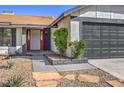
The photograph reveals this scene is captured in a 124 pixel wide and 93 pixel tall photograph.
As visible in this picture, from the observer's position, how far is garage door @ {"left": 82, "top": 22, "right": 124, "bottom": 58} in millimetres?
11859

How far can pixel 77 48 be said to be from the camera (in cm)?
1055

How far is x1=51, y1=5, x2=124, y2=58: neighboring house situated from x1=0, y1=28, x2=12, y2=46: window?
545cm

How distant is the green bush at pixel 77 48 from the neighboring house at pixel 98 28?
729 millimetres

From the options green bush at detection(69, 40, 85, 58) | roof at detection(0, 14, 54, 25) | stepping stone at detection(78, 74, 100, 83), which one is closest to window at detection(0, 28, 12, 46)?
roof at detection(0, 14, 54, 25)

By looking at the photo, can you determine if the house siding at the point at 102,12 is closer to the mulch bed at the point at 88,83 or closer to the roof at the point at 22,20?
the mulch bed at the point at 88,83

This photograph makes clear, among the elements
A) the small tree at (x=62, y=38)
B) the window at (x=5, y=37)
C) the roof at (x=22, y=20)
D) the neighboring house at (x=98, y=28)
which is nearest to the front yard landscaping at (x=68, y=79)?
the small tree at (x=62, y=38)

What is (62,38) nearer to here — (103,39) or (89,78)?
(103,39)

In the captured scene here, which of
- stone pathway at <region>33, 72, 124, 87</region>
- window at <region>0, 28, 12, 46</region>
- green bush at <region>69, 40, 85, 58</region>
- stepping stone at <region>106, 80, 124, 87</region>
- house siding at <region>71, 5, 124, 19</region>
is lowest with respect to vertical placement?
stepping stone at <region>106, 80, 124, 87</region>

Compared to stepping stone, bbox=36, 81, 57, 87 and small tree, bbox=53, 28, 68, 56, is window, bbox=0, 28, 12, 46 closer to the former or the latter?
small tree, bbox=53, 28, 68, 56

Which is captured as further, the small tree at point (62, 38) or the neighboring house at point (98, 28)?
the small tree at point (62, 38)

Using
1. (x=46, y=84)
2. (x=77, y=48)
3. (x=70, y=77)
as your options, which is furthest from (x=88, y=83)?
(x=77, y=48)

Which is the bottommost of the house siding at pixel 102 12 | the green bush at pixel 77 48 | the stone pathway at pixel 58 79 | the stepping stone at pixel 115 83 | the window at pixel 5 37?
the stepping stone at pixel 115 83

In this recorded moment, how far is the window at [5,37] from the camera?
15672 millimetres

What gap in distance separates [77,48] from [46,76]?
11.1 ft
